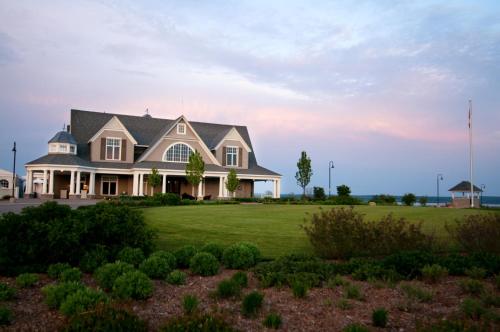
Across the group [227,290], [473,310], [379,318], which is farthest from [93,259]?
[473,310]

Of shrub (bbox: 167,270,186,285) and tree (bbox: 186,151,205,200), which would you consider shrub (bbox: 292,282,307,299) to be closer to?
shrub (bbox: 167,270,186,285)

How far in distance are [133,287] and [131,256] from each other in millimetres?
1782

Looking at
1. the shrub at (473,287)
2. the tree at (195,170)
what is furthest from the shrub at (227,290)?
the tree at (195,170)

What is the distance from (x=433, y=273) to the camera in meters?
8.00

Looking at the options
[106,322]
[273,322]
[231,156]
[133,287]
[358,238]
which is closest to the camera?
[106,322]

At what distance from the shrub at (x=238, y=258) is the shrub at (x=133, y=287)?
2.33 metres

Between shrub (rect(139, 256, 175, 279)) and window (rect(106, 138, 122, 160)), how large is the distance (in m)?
35.2

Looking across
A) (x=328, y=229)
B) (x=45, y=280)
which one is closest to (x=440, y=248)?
(x=328, y=229)

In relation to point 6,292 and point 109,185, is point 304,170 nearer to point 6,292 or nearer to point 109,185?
point 109,185

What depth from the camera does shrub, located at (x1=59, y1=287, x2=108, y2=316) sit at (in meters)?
5.80

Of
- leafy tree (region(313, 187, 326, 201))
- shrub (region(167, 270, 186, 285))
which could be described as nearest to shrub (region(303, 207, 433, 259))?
shrub (region(167, 270, 186, 285))

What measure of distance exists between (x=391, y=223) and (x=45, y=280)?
735 centimetres

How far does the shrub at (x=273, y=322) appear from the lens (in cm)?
565

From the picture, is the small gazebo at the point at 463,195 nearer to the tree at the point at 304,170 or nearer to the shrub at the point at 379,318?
the tree at the point at 304,170
